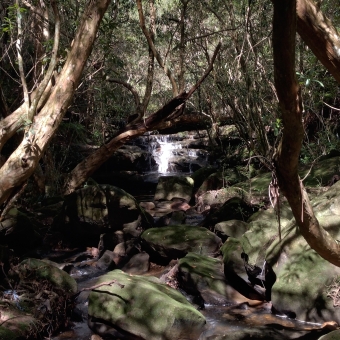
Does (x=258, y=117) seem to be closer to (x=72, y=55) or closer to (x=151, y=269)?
(x=151, y=269)

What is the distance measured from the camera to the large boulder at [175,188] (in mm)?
13938

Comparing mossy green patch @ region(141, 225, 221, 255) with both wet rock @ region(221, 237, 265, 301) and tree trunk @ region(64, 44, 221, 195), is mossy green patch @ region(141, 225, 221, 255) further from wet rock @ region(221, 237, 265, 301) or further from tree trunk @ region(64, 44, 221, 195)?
tree trunk @ region(64, 44, 221, 195)

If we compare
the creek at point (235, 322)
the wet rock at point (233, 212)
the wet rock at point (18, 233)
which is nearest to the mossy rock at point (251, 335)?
the creek at point (235, 322)

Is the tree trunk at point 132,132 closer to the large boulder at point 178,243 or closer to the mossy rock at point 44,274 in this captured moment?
the large boulder at point 178,243

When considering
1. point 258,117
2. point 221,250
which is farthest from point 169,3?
point 221,250

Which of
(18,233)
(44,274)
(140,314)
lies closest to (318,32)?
(140,314)

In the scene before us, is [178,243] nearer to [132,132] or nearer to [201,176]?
[132,132]

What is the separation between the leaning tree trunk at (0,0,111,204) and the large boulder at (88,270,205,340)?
6.87 ft

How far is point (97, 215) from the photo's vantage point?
9.59 metres

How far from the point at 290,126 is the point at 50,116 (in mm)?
2485

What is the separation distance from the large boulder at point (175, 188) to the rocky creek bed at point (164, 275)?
385 centimetres

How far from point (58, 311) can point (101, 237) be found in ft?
12.1

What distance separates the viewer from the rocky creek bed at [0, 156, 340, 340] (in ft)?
17.4

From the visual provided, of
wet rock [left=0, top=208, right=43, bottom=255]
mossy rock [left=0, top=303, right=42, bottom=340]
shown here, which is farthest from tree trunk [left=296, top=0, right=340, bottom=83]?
wet rock [left=0, top=208, right=43, bottom=255]
